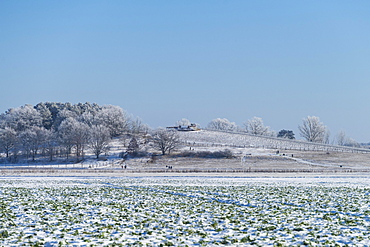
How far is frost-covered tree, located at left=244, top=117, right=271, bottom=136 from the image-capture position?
608 feet

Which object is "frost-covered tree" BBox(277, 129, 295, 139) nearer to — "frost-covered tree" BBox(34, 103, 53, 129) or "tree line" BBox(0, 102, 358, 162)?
"tree line" BBox(0, 102, 358, 162)

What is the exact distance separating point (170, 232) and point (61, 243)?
4681 mm

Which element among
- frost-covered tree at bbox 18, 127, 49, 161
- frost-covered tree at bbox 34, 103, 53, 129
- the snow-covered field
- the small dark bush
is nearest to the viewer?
the snow-covered field

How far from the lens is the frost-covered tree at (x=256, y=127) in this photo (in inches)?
7296

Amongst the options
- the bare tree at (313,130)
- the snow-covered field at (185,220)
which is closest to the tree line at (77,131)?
the bare tree at (313,130)

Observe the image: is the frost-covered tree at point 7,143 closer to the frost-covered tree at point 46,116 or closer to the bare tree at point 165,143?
the frost-covered tree at point 46,116

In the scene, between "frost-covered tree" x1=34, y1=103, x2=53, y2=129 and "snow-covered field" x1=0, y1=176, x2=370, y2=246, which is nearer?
"snow-covered field" x1=0, y1=176, x2=370, y2=246

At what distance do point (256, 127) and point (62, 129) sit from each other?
9518cm

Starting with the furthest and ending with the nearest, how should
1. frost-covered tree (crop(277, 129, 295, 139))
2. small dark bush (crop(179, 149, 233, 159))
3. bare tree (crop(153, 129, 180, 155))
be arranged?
frost-covered tree (crop(277, 129, 295, 139)) → bare tree (crop(153, 129, 180, 155)) → small dark bush (crop(179, 149, 233, 159))

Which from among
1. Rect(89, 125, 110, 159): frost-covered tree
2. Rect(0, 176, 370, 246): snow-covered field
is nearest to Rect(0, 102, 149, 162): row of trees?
Rect(89, 125, 110, 159): frost-covered tree

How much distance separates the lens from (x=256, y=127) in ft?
618

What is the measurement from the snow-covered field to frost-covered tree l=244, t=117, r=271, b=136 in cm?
15695

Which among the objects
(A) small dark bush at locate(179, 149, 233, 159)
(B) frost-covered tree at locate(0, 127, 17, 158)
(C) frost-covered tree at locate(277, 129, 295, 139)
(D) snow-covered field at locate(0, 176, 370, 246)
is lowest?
(D) snow-covered field at locate(0, 176, 370, 246)

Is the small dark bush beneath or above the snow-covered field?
above
